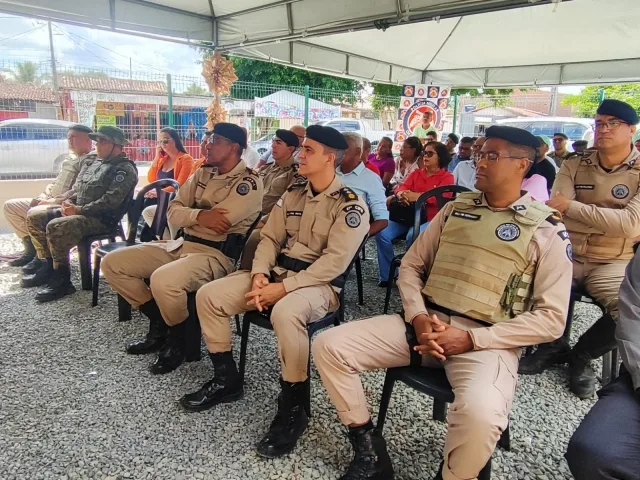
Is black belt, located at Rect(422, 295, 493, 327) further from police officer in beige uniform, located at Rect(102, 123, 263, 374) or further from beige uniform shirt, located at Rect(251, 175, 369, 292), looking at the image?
police officer in beige uniform, located at Rect(102, 123, 263, 374)

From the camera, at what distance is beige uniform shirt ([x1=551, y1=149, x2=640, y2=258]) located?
246 cm

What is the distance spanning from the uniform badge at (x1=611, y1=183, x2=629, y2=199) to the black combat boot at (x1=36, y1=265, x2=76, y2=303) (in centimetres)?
410

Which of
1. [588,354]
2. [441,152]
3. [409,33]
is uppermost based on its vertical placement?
[409,33]

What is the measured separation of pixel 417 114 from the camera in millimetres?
7504

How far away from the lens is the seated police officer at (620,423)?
1.37 m

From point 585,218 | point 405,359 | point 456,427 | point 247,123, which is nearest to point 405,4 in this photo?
point 585,218

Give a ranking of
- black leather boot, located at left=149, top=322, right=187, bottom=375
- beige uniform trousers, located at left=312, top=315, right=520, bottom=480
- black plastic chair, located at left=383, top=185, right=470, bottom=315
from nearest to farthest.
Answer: beige uniform trousers, located at left=312, top=315, right=520, bottom=480 → black leather boot, located at left=149, top=322, right=187, bottom=375 → black plastic chair, located at left=383, top=185, right=470, bottom=315

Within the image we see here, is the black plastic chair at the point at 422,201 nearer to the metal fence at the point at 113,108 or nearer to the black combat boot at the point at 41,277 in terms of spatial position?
the black combat boot at the point at 41,277

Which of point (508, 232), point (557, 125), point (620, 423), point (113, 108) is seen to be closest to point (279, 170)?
point (508, 232)

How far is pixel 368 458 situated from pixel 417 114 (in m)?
6.62

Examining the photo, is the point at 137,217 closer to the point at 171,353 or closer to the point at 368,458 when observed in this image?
the point at 171,353

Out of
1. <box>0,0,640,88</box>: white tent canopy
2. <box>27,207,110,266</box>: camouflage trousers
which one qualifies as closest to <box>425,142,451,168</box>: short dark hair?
<box>0,0,640,88</box>: white tent canopy

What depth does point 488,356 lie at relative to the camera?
169 centimetres

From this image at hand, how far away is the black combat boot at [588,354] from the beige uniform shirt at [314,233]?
4.62 feet
